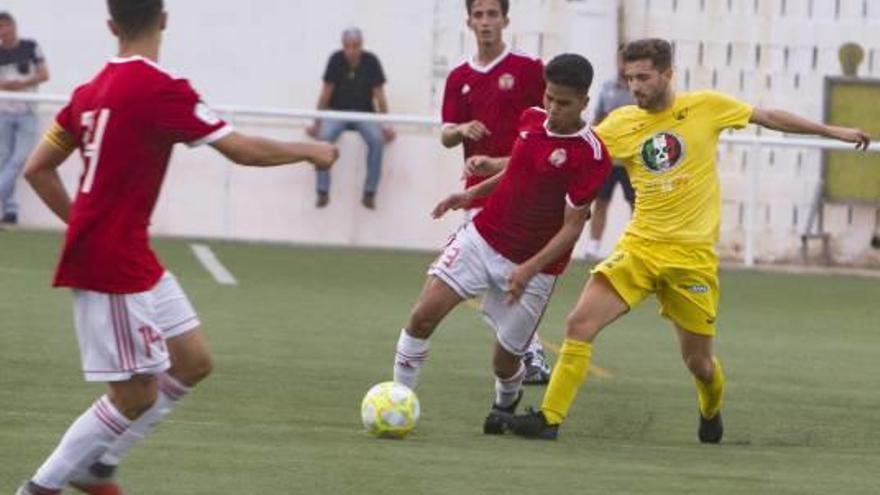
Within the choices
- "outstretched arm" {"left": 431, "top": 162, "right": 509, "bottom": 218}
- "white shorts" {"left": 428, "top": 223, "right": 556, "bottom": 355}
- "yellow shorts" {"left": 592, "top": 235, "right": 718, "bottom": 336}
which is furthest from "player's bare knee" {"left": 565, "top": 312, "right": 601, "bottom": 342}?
"outstretched arm" {"left": 431, "top": 162, "right": 509, "bottom": 218}

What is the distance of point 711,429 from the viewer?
37.4 ft

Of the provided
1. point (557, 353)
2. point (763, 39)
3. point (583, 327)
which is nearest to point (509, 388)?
point (583, 327)

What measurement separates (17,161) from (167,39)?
2.42 metres

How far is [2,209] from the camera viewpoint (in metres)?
22.8

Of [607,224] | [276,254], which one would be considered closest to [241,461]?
[276,254]

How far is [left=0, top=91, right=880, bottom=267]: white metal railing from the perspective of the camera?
22.8m

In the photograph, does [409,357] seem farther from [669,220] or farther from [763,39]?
[763,39]

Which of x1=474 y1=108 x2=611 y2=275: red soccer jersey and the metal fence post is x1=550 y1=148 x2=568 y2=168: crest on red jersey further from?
the metal fence post

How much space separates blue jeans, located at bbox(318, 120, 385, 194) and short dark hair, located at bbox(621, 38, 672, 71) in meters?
12.1

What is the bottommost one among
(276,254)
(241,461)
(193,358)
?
(276,254)

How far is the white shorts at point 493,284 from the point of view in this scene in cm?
1116

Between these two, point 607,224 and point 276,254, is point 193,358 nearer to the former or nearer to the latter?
point 276,254

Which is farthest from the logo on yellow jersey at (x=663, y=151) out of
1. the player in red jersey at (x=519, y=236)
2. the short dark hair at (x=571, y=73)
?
the short dark hair at (x=571, y=73)

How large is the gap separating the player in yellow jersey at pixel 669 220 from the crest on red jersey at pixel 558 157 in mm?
341
